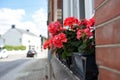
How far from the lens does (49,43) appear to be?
2363 millimetres

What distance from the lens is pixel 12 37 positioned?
201ft

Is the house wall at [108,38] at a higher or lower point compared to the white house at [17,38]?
lower

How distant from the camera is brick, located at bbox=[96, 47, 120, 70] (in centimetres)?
105

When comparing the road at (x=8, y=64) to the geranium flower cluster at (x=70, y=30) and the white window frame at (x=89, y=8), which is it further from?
the geranium flower cluster at (x=70, y=30)

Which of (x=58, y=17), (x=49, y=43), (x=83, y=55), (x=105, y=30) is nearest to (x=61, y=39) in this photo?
(x=49, y=43)

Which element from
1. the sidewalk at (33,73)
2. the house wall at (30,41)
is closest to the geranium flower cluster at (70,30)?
the sidewalk at (33,73)

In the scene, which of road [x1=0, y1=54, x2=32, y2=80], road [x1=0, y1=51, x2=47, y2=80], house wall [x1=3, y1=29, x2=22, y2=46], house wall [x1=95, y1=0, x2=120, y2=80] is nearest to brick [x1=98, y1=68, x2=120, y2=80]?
house wall [x1=95, y1=0, x2=120, y2=80]

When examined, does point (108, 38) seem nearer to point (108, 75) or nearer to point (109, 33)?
point (109, 33)

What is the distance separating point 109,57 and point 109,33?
102mm

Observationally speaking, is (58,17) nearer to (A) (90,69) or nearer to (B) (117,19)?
(A) (90,69)

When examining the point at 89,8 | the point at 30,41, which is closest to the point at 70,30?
the point at 89,8

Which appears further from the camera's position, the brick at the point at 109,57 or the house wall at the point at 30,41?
the house wall at the point at 30,41

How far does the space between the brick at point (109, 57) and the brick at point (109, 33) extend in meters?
0.03

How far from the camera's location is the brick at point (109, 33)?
1062 mm
